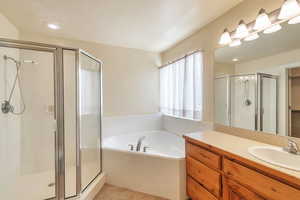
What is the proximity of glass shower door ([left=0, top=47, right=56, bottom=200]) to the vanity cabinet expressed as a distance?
176 centimetres

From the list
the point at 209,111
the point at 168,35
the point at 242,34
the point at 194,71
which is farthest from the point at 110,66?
the point at 242,34

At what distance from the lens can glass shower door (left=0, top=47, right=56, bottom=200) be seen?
1.80 m

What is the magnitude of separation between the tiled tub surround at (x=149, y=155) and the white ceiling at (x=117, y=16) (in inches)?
59.6

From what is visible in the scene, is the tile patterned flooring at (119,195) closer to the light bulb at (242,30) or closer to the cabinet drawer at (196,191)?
the cabinet drawer at (196,191)

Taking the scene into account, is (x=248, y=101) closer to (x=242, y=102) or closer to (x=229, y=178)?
(x=242, y=102)

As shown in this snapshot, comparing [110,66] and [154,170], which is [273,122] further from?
[110,66]

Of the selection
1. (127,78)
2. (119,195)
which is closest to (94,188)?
(119,195)

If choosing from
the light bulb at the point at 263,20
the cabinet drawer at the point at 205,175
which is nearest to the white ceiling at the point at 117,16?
the light bulb at the point at 263,20

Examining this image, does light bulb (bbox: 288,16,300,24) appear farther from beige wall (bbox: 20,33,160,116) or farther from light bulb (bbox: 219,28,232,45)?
beige wall (bbox: 20,33,160,116)

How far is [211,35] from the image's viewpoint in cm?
193

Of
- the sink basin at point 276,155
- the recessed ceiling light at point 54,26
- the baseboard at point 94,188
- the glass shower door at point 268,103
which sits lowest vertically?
the baseboard at point 94,188

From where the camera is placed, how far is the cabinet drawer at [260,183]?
2.52 ft

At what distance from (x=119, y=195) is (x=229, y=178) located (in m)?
1.47

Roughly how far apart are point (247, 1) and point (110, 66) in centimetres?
234
